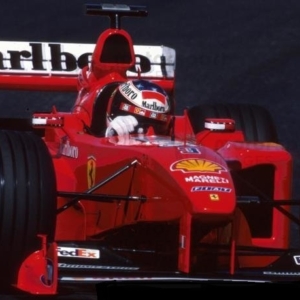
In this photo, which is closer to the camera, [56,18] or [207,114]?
[207,114]

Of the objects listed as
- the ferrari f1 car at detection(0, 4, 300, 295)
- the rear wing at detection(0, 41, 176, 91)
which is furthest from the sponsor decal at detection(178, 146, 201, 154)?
the rear wing at detection(0, 41, 176, 91)

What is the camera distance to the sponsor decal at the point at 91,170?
6197 mm

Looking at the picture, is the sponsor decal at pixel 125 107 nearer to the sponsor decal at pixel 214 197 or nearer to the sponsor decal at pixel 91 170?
the sponsor decal at pixel 91 170

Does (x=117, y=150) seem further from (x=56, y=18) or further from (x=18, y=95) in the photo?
(x=56, y=18)

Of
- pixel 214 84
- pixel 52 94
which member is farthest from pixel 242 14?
pixel 52 94

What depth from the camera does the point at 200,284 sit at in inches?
91.9

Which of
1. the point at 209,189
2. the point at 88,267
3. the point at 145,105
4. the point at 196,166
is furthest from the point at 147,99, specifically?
the point at 88,267

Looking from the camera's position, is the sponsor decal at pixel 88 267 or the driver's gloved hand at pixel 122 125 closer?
the sponsor decal at pixel 88 267

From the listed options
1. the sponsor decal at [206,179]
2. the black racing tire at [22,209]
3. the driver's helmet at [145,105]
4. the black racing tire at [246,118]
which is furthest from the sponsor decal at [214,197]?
the black racing tire at [246,118]

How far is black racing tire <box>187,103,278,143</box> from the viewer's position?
7457 mm

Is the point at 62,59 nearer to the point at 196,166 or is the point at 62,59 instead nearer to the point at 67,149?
the point at 67,149

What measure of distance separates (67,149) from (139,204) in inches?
43.2

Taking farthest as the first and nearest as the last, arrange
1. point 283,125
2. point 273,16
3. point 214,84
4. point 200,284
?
1. point 273,16
2. point 214,84
3. point 283,125
4. point 200,284

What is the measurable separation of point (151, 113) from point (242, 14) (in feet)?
23.0
